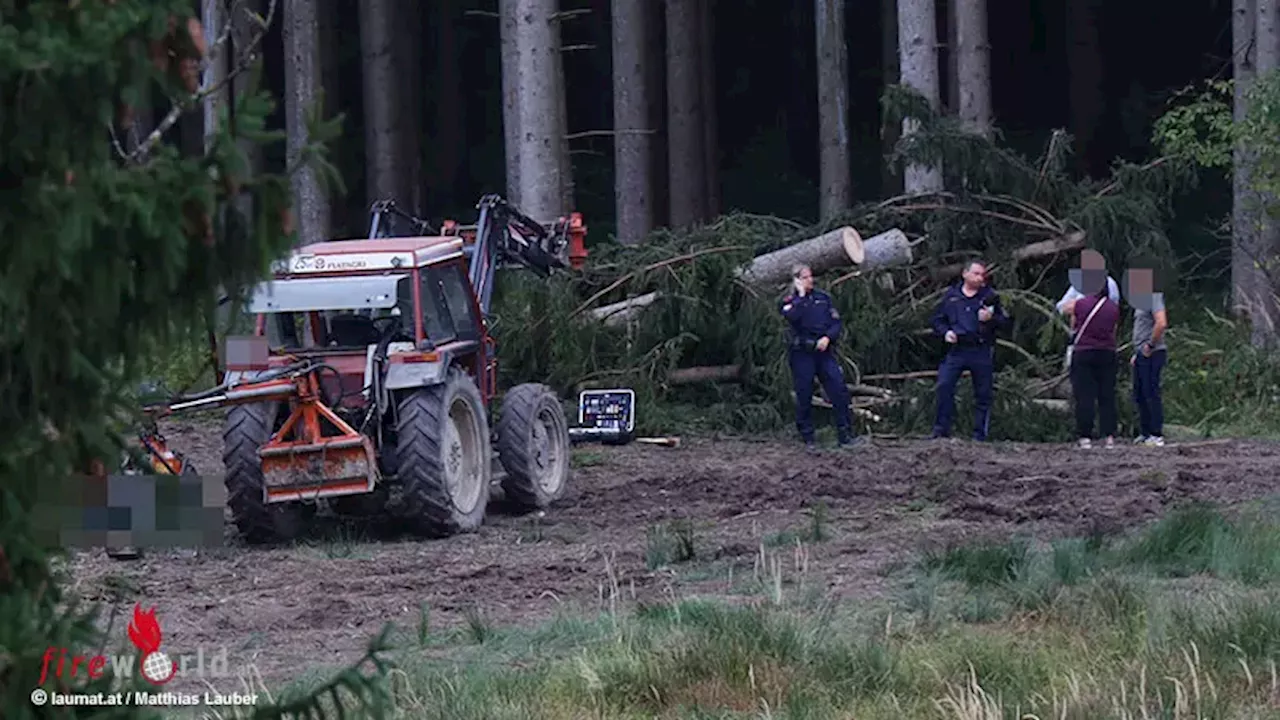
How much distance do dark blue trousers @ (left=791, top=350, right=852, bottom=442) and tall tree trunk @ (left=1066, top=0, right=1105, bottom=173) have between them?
16234 mm

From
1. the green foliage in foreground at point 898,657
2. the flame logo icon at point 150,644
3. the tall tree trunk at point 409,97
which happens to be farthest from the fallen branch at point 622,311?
the flame logo icon at point 150,644

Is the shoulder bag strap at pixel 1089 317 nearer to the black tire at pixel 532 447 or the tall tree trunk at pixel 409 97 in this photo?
the black tire at pixel 532 447

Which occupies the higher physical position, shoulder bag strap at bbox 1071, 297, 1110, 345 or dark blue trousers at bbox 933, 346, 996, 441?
shoulder bag strap at bbox 1071, 297, 1110, 345

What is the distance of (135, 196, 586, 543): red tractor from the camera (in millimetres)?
12305

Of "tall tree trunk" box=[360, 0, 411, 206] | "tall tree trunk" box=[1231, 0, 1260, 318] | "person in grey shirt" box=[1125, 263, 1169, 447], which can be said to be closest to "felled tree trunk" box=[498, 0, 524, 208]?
"tall tree trunk" box=[360, 0, 411, 206]

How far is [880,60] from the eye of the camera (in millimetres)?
36344

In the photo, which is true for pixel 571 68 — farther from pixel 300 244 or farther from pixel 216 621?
pixel 300 244

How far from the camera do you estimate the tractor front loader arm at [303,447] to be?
12.2 m

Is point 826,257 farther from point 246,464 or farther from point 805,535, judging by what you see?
point 246,464

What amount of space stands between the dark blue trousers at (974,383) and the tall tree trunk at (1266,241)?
4.18 metres

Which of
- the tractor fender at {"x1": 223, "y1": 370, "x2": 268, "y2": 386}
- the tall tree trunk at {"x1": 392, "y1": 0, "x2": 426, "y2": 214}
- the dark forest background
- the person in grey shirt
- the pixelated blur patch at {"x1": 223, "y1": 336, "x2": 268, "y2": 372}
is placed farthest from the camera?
the dark forest background

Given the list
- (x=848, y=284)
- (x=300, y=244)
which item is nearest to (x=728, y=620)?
(x=300, y=244)

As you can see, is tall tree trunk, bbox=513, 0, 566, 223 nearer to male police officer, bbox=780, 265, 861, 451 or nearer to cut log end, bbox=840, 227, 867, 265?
cut log end, bbox=840, 227, 867, 265

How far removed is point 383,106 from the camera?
30484 millimetres
